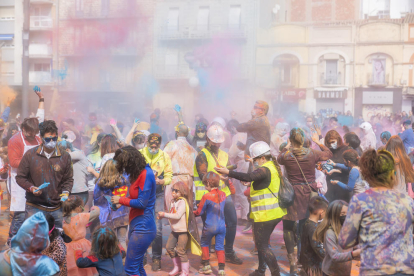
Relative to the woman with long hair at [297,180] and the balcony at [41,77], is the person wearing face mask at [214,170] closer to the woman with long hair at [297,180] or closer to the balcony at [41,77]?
the woman with long hair at [297,180]

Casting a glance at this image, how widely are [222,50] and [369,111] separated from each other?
1105 centimetres

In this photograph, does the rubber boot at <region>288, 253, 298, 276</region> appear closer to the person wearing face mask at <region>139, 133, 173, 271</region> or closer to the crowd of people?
the crowd of people

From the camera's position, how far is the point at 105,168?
436cm

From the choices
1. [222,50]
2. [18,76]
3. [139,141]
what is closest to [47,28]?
[18,76]

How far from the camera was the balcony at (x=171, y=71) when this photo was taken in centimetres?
2481

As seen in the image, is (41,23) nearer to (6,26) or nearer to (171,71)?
(6,26)

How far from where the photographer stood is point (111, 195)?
4.41m

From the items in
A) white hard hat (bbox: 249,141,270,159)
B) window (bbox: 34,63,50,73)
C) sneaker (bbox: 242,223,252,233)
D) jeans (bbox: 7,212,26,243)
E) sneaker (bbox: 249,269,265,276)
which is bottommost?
sneaker (bbox: 242,223,252,233)

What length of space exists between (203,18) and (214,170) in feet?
60.9

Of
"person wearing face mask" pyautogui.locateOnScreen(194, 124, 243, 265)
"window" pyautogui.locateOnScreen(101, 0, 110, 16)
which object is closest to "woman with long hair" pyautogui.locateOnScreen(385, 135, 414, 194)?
"person wearing face mask" pyautogui.locateOnScreen(194, 124, 243, 265)

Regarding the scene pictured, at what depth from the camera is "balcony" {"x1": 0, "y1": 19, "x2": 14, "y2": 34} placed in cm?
2916

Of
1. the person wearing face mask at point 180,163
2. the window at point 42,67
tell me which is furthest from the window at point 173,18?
the person wearing face mask at point 180,163

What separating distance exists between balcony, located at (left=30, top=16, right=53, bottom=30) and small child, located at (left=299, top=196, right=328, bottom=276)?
91.4ft

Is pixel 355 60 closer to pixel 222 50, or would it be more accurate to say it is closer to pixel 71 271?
pixel 222 50
